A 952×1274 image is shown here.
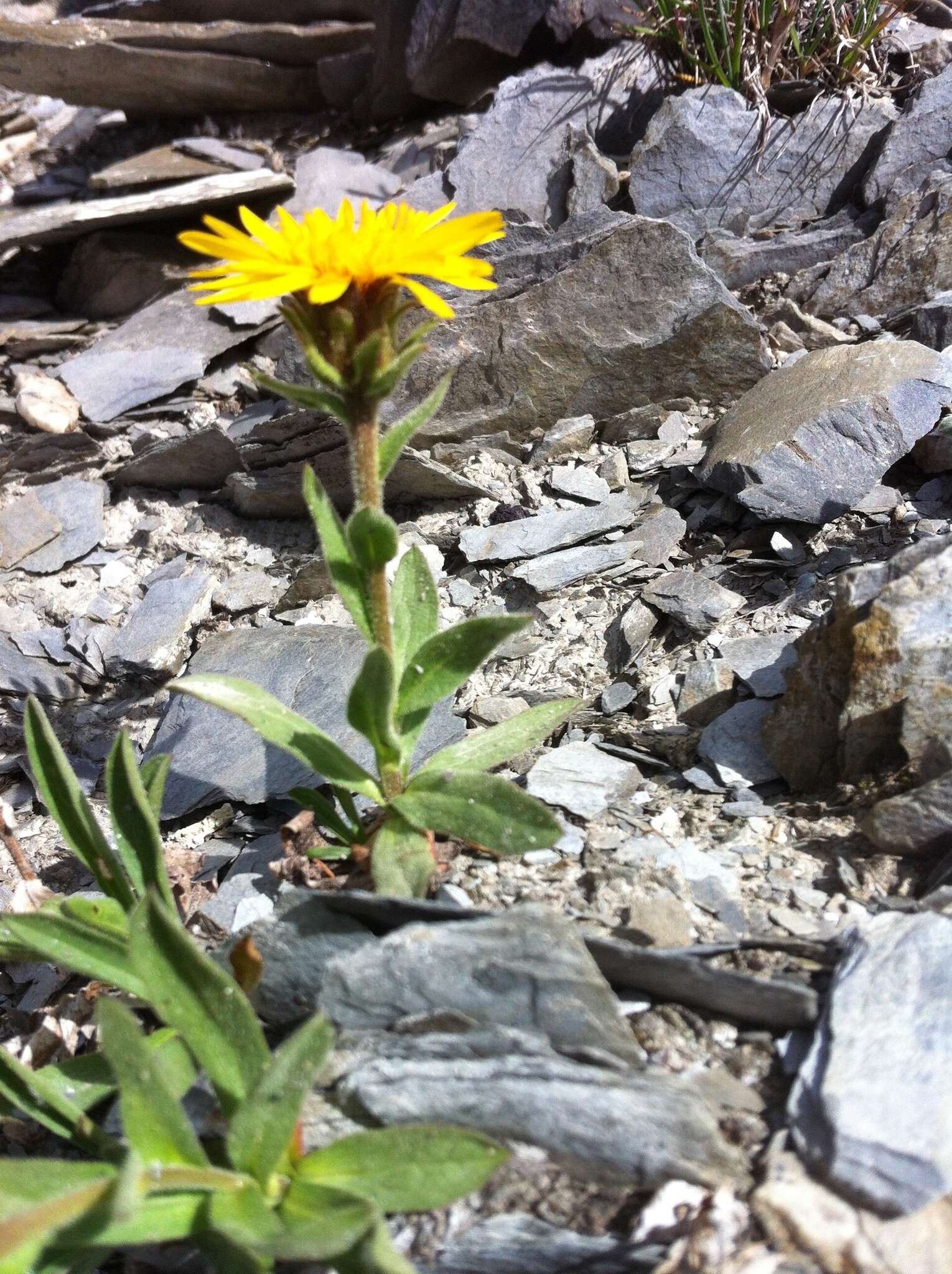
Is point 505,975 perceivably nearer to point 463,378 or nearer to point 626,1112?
point 626,1112

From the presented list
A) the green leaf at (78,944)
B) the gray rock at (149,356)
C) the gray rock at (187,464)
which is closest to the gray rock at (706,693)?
the green leaf at (78,944)

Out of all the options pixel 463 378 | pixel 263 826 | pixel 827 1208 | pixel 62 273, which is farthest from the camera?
pixel 62 273

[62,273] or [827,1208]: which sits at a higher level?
[62,273]

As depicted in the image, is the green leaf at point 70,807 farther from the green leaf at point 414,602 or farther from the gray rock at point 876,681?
the gray rock at point 876,681

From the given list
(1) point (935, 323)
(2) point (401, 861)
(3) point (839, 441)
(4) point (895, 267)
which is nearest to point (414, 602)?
(2) point (401, 861)

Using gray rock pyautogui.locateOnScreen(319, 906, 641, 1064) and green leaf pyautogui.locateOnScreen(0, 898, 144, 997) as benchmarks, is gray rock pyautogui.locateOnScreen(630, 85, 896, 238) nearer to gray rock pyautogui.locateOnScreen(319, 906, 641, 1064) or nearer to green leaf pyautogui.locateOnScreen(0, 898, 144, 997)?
gray rock pyautogui.locateOnScreen(319, 906, 641, 1064)

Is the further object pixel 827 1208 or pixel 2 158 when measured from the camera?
pixel 2 158

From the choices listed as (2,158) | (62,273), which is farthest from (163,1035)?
(2,158)
